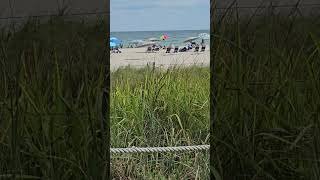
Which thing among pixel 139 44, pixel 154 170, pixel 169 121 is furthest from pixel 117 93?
pixel 139 44

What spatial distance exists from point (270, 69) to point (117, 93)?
1.72 m

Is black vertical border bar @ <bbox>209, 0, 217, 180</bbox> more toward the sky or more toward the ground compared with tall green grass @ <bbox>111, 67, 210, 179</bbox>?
more toward the sky

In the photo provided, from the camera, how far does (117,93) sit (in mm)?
2852

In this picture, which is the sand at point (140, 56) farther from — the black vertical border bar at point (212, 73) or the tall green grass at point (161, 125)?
the black vertical border bar at point (212, 73)

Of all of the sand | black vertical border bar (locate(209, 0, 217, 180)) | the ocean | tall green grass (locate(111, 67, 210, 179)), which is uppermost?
the ocean

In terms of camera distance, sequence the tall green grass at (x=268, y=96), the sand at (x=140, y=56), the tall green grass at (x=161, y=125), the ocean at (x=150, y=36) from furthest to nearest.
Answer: the ocean at (x=150, y=36)
the sand at (x=140, y=56)
the tall green grass at (x=161, y=125)
the tall green grass at (x=268, y=96)

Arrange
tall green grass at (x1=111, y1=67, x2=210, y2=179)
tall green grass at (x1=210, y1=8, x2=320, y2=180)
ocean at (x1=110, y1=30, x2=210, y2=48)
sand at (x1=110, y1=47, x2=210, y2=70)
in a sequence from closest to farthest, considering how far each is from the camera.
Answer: tall green grass at (x1=210, y1=8, x2=320, y2=180), tall green grass at (x1=111, y1=67, x2=210, y2=179), sand at (x1=110, y1=47, x2=210, y2=70), ocean at (x1=110, y1=30, x2=210, y2=48)

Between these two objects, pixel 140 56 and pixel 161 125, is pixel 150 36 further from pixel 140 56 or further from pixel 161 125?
pixel 161 125

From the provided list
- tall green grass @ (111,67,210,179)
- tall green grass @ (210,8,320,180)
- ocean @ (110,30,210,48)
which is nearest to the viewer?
tall green grass @ (210,8,320,180)

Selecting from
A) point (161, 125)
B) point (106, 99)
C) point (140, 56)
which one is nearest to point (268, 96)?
point (106, 99)

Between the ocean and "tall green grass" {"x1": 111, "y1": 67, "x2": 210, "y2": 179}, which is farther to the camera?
the ocean

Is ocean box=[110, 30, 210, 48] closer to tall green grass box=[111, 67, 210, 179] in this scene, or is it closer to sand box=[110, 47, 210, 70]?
sand box=[110, 47, 210, 70]

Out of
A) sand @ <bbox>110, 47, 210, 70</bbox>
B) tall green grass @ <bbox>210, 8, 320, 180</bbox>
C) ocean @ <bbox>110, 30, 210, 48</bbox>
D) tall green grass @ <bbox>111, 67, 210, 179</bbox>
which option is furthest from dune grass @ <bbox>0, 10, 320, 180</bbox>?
ocean @ <bbox>110, 30, 210, 48</bbox>

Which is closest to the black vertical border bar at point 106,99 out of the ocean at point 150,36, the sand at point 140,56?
the sand at point 140,56
